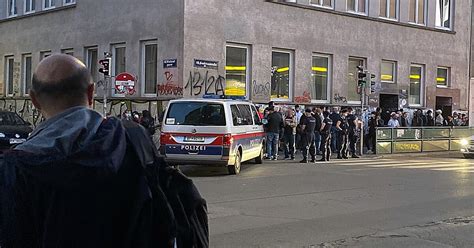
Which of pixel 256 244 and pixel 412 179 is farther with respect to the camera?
pixel 412 179

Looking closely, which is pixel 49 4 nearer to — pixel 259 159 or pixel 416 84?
pixel 259 159

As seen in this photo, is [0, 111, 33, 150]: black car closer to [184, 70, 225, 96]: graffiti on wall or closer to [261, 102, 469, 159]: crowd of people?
[184, 70, 225, 96]: graffiti on wall

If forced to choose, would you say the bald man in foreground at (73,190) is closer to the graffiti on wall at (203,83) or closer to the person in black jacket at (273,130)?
the person in black jacket at (273,130)

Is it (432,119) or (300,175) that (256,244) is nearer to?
(300,175)

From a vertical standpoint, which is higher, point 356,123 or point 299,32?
point 299,32

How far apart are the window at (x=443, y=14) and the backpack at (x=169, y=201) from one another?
32490 millimetres

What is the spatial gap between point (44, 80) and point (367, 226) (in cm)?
703

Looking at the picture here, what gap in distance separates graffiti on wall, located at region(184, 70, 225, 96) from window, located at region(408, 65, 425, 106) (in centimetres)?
1266

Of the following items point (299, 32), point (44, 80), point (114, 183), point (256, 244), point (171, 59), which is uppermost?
point (299, 32)

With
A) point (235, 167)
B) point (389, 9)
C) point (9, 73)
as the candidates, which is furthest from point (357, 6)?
point (9, 73)

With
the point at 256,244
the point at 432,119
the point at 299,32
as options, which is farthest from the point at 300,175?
the point at 432,119

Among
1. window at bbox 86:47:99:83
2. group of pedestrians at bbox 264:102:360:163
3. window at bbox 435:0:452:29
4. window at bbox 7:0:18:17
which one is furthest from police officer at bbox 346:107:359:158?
window at bbox 7:0:18:17

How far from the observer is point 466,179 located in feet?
49.0

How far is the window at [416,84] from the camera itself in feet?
101
